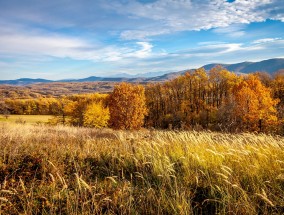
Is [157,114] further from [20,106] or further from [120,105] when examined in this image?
[20,106]

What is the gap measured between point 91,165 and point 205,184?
3.18 meters

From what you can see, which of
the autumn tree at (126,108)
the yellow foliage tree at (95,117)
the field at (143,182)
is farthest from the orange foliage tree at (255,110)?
the field at (143,182)

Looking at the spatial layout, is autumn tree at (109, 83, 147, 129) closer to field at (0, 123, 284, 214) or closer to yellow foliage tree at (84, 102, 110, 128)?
yellow foliage tree at (84, 102, 110, 128)

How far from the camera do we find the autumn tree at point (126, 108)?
56287 millimetres

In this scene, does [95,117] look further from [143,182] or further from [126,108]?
[143,182]

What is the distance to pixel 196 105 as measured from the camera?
7900 cm

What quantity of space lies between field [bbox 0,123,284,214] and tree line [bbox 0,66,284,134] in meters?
32.5

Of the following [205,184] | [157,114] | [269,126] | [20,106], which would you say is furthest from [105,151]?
[20,106]

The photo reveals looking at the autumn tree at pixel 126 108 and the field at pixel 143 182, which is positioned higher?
the field at pixel 143 182

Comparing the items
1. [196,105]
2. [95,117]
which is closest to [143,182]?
[95,117]

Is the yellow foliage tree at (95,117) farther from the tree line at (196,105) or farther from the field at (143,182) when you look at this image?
the field at (143,182)

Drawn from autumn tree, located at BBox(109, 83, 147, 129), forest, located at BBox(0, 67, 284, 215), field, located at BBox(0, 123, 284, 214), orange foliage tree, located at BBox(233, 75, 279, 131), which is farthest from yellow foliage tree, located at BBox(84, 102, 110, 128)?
field, located at BBox(0, 123, 284, 214)

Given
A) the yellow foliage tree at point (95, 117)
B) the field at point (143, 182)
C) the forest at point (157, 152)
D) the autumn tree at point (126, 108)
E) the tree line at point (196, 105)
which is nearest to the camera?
the field at point (143, 182)

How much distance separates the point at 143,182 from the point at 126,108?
52450 mm
